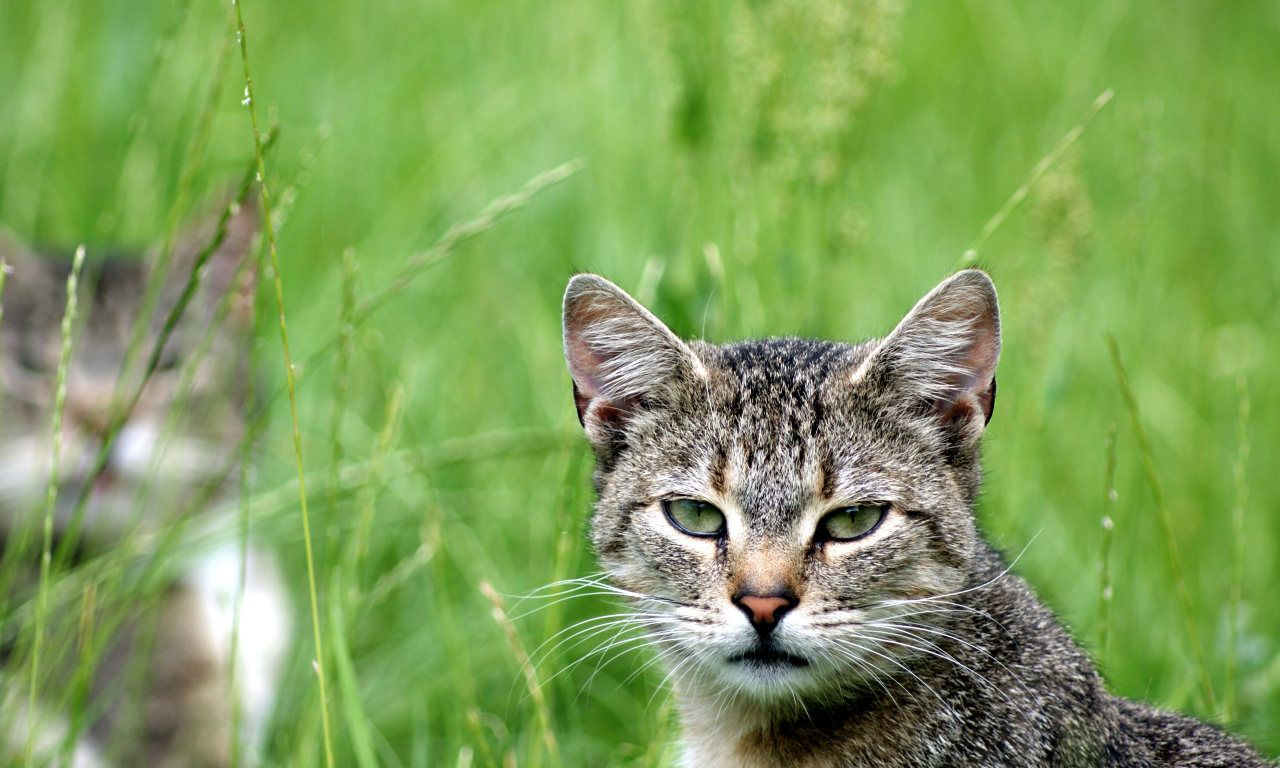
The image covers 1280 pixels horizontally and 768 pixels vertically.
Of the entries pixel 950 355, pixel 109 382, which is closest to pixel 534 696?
pixel 950 355

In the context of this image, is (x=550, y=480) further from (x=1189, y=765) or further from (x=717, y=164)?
(x=1189, y=765)

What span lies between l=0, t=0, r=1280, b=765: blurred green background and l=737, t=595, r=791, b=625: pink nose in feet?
2.11

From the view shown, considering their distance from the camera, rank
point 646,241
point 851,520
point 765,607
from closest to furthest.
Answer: point 765,607, point 851,520, point 646,241

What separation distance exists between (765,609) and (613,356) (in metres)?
0.79

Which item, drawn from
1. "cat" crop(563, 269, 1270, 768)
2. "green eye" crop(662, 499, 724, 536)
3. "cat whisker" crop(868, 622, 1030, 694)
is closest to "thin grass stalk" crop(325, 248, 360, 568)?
"cat" crop(563, 269, 1270, 768)

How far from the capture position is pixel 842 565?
238 centimetres

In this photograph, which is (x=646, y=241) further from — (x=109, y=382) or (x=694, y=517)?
(x=694, y=517)

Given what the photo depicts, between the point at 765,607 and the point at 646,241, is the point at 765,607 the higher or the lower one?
the lower one

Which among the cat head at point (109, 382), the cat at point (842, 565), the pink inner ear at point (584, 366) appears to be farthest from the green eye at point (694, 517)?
the cat head at point (109, 382)

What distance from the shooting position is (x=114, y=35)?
5.80m

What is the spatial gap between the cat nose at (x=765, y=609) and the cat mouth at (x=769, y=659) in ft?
0.19

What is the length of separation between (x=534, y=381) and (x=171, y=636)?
1565mm

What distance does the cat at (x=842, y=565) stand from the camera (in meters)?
2.35

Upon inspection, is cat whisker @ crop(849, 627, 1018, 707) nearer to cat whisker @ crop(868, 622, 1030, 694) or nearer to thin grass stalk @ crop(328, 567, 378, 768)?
cat whisker @ crop(868, 622, 1030, 694)
